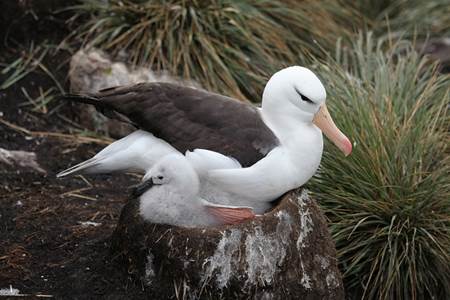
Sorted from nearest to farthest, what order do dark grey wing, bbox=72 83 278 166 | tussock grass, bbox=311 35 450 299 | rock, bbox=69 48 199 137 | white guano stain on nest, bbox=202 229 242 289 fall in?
1. white guano stain on nest, bbox=202 229 242 289
2. dark grey wing, bbox=72 83 278 166
3. tussock grass, bbox=311 35 450 299
4. rock, bbox=69 48 199 137

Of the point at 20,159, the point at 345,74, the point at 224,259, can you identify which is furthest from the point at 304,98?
the point at 20,159

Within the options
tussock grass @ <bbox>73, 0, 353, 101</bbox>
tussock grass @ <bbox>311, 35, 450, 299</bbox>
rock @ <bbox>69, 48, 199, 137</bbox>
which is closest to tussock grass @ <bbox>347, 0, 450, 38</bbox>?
tussock grass @ <bbox>73, 0, 353, 101</bbox>

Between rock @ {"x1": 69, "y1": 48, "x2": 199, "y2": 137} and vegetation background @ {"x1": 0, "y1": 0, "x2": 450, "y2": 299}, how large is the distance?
11 centimetres

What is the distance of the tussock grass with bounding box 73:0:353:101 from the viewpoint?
7602 millimetres

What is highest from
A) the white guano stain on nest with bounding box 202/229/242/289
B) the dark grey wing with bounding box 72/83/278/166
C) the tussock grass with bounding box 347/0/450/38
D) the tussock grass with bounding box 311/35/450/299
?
the dark grey wing with bounding box 72/83/278/166

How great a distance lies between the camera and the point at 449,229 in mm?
5707

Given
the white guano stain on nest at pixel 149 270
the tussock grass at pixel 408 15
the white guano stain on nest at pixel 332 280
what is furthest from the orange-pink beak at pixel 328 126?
the tussock grass at pixel 408 15

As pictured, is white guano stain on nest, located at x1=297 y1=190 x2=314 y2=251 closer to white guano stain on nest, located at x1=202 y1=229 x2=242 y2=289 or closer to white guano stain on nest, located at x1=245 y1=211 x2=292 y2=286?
white guano stain on nest, located at x1=245 y1=211 x2=292 y2=286

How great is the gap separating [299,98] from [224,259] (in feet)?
3.27

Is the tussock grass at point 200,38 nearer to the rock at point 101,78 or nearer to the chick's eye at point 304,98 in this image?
the rock at point 101,78

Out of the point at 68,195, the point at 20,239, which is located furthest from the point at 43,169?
the point at 20,239

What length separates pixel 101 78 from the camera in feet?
24.7

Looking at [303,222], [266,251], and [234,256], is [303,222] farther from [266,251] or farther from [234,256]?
[234,256]

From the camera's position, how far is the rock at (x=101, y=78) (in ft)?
24.5
